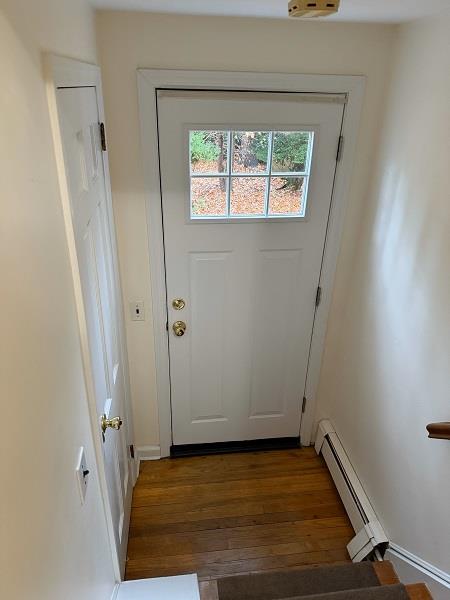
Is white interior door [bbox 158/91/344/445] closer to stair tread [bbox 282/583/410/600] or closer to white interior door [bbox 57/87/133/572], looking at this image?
white interior door [bbox 57/87/133/572]

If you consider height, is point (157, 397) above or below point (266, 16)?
below

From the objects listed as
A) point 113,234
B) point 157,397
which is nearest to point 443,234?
point 113,234

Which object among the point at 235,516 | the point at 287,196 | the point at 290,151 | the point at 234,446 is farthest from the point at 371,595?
the point at 290,151

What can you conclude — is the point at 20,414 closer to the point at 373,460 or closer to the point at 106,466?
the point at 106,466

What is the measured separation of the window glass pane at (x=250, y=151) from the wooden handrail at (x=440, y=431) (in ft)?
4.14

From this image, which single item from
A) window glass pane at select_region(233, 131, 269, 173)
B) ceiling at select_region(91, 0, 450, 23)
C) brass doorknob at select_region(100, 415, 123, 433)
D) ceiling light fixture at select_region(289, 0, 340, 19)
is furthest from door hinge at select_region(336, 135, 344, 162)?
brass doorknob at select_region(100, 415, 123, 433)

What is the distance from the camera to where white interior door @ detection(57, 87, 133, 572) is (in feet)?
3.83

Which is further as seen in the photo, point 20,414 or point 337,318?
point 337,318

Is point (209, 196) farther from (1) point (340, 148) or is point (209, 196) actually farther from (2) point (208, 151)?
(1) point (340, 148)

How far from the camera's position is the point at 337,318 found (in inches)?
92.4

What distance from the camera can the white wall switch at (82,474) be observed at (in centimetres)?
111

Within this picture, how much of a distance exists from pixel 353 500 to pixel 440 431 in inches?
37.5

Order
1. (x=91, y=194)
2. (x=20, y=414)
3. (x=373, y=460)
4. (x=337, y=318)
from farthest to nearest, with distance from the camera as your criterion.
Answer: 1. (x=337, y=318)
2. (x=373, y=460)
3. (x=91, y=194)
4. (x=20, y=414)

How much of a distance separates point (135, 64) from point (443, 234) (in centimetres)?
135
